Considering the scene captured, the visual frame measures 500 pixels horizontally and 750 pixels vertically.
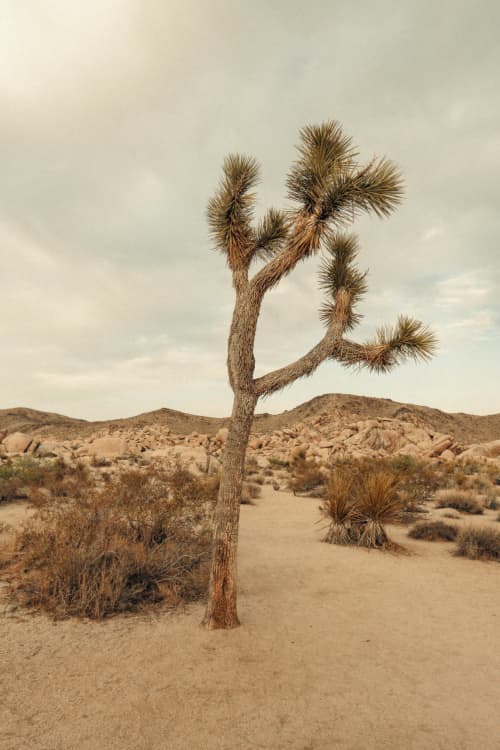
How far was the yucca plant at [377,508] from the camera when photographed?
824cm

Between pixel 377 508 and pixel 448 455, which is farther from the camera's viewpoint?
pixel 448 455

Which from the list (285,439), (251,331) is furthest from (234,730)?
(285,439)

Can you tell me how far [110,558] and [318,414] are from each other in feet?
141

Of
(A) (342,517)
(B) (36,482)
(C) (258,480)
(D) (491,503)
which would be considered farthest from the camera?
(C) (258,480)

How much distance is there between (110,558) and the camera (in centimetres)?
534

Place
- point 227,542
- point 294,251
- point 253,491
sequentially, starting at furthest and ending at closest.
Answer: point 253,491, point 294,251, point 227,542

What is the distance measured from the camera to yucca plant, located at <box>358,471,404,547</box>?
27.0ft

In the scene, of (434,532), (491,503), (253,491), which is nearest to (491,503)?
(491,503)

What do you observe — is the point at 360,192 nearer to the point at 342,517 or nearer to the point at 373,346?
the point at 373,346

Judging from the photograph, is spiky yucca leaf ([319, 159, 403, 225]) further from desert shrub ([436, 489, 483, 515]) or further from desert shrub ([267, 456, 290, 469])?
desert shrub ([267, 456, 290, 469])

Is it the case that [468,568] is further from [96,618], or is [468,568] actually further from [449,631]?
[96,618]

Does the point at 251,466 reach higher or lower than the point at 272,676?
higher

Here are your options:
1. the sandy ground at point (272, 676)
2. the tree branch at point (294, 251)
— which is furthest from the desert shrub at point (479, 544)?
the tree branch at point (294, 251)

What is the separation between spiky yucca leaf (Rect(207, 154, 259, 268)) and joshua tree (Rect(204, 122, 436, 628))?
0.04ft
